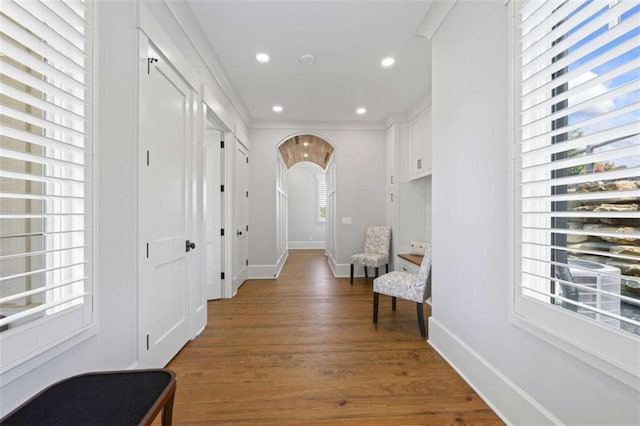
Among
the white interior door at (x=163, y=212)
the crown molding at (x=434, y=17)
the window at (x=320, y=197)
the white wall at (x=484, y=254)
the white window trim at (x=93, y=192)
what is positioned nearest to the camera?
the white wall at (x=484, y=254)

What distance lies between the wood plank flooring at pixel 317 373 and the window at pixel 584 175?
82 cm

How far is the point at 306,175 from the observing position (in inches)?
368

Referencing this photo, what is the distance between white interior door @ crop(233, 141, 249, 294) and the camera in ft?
12.5

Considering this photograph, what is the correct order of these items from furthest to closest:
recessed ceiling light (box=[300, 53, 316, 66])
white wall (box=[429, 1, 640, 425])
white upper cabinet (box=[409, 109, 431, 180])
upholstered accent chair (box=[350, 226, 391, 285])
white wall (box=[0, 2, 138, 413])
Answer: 1. upholstered accent chair (box=[350, 226, 391, 285])
2. white upper cabinet (box=[409, 109, 431, 180])
3. recessed ceiling light (box=[300, 53, 316, 66])
4. white wall (box=[0, 2, 138, 413])
5. white wall (box=[429, 1, 640, 425])

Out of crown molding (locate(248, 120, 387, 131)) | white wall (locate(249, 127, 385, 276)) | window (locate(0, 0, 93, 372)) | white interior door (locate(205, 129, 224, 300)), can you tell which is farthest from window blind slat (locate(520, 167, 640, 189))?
crown molding (locate(248, 120, 387, 131))

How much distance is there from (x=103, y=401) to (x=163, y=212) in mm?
1275

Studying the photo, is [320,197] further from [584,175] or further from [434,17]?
[584,175]

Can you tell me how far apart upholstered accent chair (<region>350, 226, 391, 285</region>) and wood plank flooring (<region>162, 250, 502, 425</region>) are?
1124 millimetres

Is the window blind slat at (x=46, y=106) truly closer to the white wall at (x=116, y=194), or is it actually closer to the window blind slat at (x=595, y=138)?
the white wall at (x=116, y=194)

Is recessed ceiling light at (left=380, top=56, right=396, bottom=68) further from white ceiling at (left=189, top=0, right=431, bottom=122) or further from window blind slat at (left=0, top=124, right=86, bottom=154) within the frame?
window blind slat at (left=0, top=124, right=86, bottom=154)

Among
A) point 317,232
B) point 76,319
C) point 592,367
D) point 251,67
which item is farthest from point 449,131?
point 317,232

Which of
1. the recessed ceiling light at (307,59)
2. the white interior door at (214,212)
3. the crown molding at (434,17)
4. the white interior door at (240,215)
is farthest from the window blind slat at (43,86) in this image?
the white interior door at (240,215)

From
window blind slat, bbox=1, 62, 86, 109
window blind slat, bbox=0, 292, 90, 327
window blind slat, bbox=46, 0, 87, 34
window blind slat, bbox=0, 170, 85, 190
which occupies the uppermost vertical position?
window blind slat, bbox=46, 0, 87, 34

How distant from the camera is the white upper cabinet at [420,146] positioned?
143 inches
